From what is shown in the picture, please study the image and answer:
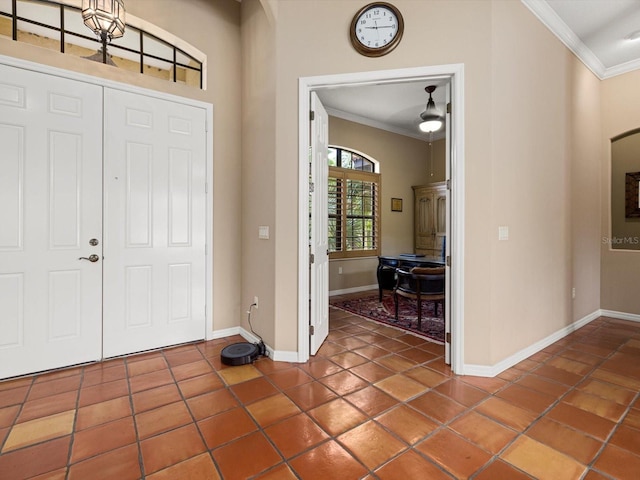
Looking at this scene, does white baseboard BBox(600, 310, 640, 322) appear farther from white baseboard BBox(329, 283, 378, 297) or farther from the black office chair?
white baseboard BBox(329, 283, 378, 297)

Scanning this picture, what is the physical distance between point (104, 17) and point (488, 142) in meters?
3.03

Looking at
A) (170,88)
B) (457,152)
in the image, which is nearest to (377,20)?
(457,152)

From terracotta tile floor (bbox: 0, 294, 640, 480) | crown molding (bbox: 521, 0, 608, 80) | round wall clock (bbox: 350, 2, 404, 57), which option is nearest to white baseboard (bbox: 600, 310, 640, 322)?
terracotta tile floor (bbox: 0, 294, 640, 480)

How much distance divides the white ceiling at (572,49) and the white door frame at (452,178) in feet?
0.57

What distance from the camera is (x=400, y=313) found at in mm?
4441

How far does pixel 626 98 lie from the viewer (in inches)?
160

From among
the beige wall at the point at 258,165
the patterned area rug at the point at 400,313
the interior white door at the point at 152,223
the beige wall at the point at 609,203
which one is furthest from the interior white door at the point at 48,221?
the beige wall at the point at 609,203

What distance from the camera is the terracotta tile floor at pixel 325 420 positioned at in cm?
159

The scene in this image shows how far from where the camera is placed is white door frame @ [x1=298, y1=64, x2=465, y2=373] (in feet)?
8.34

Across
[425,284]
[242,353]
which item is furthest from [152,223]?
[425,284]

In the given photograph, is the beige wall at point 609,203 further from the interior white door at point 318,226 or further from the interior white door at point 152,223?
the interior white door at point 152,223

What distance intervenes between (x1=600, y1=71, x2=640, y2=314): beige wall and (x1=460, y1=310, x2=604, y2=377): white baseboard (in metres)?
0.83

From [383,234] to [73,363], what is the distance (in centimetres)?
510

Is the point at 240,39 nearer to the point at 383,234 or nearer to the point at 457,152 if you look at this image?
the point at 457,152
